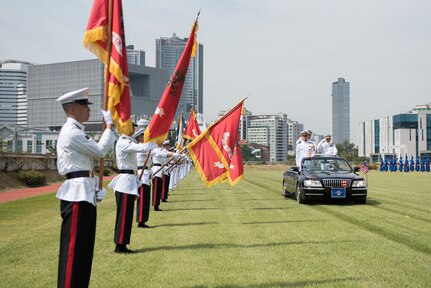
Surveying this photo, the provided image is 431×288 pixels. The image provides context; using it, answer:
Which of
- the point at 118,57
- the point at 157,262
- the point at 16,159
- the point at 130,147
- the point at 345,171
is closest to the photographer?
the point at 118,57

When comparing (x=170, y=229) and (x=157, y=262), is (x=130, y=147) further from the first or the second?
(x=170, y=229)

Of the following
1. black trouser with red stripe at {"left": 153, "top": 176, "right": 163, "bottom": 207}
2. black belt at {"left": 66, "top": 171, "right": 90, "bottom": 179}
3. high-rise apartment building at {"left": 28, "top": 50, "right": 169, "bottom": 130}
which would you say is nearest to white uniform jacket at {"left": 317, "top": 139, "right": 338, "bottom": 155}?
black trouser with red stripe at {"left": 153, "top": 176, "right": 163, "bottom": 207}

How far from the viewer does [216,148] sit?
1336cm

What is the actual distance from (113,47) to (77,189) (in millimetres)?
2383

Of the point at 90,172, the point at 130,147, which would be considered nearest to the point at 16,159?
the point at 130,147

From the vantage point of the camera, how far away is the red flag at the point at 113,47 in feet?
21.8

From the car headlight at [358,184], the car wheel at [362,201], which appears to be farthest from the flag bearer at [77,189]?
the car wheel at [362,201]

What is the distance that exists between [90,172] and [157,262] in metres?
2.32

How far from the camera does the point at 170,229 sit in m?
10.6

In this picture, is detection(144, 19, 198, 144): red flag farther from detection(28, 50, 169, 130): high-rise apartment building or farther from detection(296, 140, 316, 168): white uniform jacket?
detection(28, 50, 169, 130): high-rise apartment building

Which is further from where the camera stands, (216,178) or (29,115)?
(29,115)

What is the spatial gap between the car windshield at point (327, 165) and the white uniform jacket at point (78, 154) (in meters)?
11.7

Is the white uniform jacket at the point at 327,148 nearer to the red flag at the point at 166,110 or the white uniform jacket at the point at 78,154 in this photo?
the red flag at the point at 166,110

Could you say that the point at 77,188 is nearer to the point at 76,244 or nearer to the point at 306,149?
the point at 76,244
